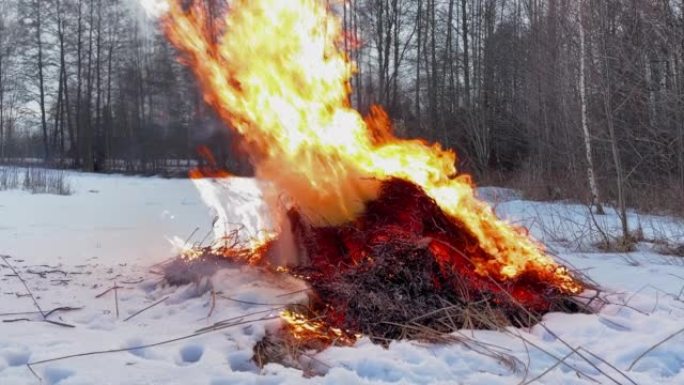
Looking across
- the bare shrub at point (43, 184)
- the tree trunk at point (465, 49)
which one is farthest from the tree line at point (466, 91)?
the bare shrub at point (43, 184)

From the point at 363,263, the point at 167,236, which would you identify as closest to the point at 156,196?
the point at 167,236

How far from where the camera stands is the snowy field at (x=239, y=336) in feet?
9.88

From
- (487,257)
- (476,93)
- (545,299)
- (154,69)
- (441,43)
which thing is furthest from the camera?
(154,69)

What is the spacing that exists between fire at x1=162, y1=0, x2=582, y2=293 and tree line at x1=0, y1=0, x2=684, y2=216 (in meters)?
0.94

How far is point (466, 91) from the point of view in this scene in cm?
2522

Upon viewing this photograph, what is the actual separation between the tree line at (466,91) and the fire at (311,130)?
94 centimetres

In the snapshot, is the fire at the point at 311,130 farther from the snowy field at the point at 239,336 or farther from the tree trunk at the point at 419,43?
the tree trunk at the point at 419,43

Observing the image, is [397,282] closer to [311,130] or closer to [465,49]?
[311,130]

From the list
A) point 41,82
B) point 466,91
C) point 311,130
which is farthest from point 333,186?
point 41,82

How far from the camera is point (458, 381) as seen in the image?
9.71 feet

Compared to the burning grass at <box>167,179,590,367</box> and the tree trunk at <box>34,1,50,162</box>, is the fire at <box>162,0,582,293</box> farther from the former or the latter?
the tree trunk at <box>34,1,50,162</box>

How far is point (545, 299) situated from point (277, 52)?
133 inches

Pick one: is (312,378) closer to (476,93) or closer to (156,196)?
A: (156,196)

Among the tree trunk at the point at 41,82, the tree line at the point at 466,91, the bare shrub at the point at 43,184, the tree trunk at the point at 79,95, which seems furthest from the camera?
the tree trunk at the point at 79,95
